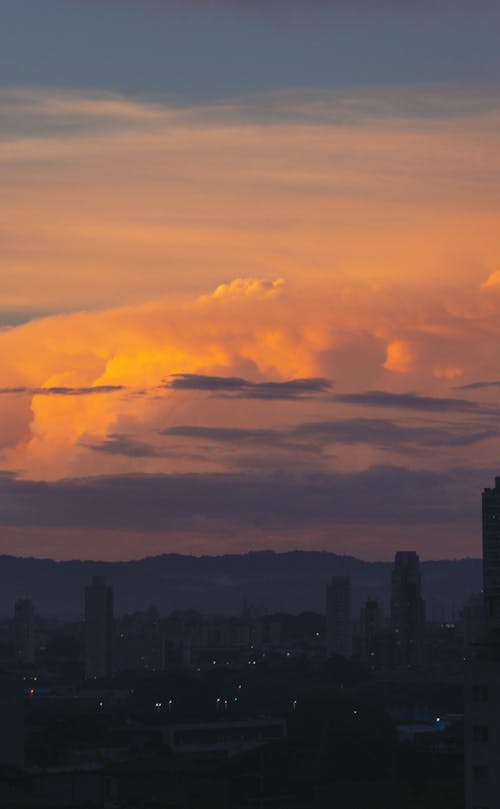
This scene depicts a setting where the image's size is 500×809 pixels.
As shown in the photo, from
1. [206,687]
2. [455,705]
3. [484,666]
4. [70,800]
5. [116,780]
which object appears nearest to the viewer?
[484,666]

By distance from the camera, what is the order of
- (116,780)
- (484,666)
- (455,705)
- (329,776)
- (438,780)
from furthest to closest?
1. (455,705)
2. (329,776)
3. (438,780)
4. (116,780)
5. (484,666)

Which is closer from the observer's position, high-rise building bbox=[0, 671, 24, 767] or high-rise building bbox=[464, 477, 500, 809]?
high-rise building bbox=[464, 477, 500, 809]

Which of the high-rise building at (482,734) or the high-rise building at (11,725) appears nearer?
the high-rise building at (482,734)

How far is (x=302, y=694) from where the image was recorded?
590 feet

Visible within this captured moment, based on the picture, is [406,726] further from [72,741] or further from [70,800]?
[70,800]

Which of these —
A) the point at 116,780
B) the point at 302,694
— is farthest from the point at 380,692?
the point at 116,780

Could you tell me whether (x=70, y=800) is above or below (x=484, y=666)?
below

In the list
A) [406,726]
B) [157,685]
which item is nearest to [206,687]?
[157,685]

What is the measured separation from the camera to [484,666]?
4841cm

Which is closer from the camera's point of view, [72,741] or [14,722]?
[14,722]

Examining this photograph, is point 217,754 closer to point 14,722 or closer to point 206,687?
point 14,722

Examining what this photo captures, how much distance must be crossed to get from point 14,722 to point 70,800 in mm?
17490

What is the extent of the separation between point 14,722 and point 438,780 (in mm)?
17503

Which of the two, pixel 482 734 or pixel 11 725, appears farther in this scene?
pixel 11 725
